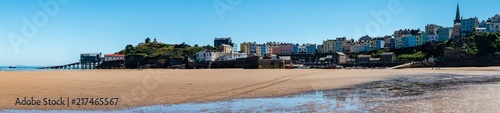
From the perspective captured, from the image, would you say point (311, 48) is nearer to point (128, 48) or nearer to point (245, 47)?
point (245, 47)

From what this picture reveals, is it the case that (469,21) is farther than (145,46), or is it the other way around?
(145,46)

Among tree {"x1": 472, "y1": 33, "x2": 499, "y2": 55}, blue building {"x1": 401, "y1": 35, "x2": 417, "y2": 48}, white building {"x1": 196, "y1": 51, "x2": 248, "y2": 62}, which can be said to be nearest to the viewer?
tree {"x1": 472, "y1": 33, "x2": 499, "y2": 55}

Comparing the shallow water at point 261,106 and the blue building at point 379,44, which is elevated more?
the blue building at point 379,44

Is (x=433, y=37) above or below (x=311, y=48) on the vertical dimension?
above

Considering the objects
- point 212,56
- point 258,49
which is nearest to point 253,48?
point 258,49

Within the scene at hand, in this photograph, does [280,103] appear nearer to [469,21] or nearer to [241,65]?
[241,65]

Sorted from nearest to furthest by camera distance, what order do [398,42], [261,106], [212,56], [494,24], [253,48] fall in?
[261,106] < [212,56] < [494,24] < [398,42] < [253,48]

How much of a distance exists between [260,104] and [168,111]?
3383mm

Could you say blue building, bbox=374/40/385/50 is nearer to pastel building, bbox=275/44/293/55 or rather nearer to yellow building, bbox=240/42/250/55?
pastel building, bbox=275/44/293/55

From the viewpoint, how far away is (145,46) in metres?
160

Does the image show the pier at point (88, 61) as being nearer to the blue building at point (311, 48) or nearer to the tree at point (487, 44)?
the blue building at point (311, 48)

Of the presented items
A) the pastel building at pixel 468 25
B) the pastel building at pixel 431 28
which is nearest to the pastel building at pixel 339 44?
the pastel building at pixel 431 28

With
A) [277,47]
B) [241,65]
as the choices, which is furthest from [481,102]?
[277,47]

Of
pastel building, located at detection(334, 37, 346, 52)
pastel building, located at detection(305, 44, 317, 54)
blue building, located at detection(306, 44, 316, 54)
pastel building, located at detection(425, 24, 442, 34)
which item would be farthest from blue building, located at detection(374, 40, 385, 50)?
blue building, located at detection(306, 44, 316, 54)
